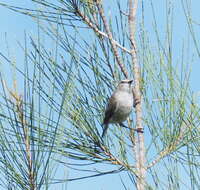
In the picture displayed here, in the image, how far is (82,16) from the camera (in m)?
2.75

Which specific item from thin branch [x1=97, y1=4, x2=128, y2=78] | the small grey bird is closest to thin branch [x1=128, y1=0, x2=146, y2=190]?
thin branch [x1=97, y1=4, x2=128, y2=78]

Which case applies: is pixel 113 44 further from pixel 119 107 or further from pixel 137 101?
pixel 119 107

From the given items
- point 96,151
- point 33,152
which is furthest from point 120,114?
point 33,152

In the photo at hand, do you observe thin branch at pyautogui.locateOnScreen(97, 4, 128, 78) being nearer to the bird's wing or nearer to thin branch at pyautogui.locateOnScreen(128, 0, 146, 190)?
thin branch at pyautogui.locateOnScreen(128, 0, 146, 190)

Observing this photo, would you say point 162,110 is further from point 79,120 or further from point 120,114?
point 120,114

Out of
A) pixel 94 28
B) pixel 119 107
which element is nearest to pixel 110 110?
pixel 119 107

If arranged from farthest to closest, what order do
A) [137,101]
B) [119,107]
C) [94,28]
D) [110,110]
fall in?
[119,107] → [110,110] → [94,28] → [137,101]

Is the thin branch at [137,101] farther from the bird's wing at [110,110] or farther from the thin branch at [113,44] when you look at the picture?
the bird's wing at [110,110]

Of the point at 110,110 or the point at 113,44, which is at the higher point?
Answer: the point at 113,44

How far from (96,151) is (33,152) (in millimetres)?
900

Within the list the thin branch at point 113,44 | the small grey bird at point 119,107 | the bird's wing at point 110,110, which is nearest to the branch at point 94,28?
the thin branch at point 113,44

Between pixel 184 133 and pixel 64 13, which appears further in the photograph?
pixel 64 13

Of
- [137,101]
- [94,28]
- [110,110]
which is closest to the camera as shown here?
[137,101]

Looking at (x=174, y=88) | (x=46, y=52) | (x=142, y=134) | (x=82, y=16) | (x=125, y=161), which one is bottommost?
(x=125, y=161)
